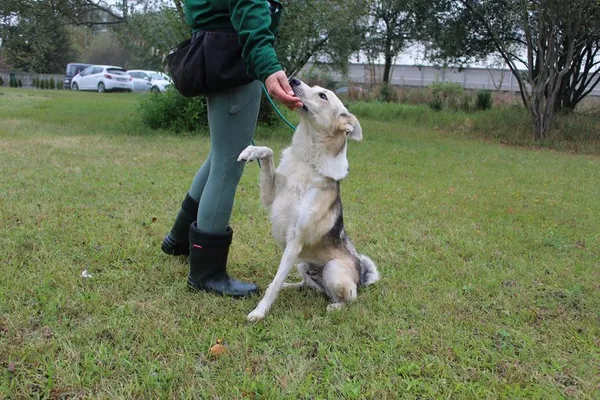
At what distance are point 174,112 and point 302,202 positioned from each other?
9.09 m

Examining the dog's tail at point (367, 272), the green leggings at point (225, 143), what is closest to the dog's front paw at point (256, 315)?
the green leggings at point (225, 143)

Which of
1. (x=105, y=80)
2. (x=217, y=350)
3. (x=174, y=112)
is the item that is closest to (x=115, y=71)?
(x=105, y=80)

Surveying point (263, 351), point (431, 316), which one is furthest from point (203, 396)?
point (431, 316)

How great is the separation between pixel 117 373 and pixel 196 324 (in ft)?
1.84

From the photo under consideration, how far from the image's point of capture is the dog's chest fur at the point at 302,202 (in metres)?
2.95

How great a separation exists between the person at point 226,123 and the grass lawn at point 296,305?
220 millimetres

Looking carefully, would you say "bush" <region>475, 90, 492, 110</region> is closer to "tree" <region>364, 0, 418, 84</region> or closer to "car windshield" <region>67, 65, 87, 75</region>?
"tree" <region>364, 0, 418, 84</region>

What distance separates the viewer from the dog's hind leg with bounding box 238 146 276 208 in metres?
2.84

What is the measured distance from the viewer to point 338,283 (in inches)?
121

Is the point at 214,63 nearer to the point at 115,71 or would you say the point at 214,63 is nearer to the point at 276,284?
the point at 276,284

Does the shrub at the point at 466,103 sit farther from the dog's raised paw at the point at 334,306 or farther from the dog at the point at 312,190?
the dog's raised paw at the point at 334,306

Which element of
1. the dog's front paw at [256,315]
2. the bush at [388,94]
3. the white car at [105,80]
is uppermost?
the white car at [105,80]

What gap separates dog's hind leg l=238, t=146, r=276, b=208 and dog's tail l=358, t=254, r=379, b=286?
798mm

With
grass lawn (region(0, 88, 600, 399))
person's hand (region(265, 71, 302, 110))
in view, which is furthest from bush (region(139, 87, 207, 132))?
person's hand (region(265, 71, 302, 110))
